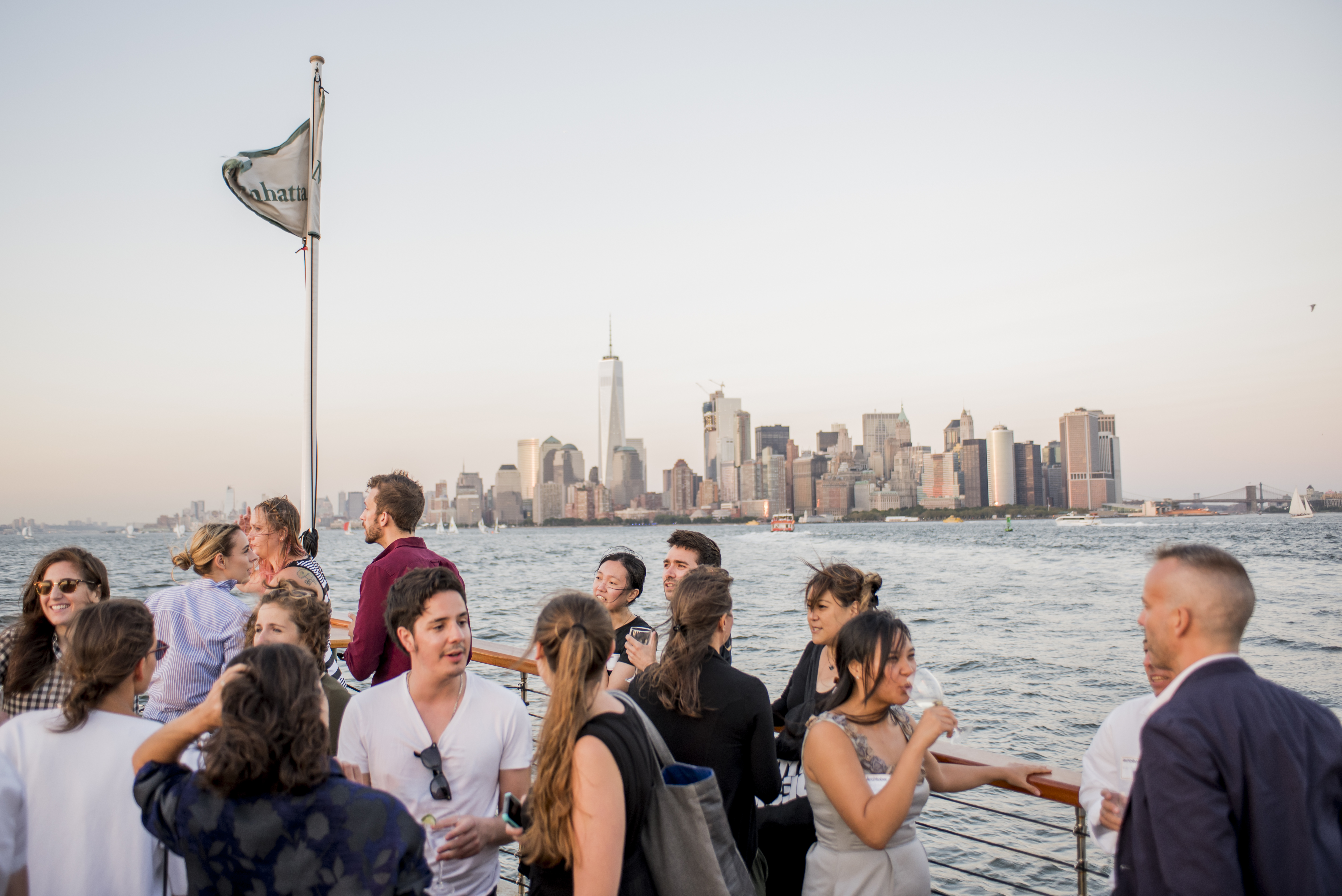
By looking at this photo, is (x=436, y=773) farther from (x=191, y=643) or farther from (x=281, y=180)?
(x=281, y=180)

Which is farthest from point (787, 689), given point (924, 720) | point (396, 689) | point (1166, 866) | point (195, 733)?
point (195, 733)

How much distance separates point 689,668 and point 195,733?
54.4 inches

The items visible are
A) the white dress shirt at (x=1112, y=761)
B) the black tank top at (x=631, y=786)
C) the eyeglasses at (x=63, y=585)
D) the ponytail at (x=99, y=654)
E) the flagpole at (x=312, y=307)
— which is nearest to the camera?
the black tank top at (x=631, y=786)

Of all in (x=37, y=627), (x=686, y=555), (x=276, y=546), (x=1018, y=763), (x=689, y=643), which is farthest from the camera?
(x=276, y=546)

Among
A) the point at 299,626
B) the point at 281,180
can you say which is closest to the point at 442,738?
the point at 299,626

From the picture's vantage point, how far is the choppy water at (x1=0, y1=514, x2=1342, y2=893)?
1271 centimetres

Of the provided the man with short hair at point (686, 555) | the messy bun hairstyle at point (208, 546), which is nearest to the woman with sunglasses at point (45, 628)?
the messy bun hairstyle at point (208, 546)

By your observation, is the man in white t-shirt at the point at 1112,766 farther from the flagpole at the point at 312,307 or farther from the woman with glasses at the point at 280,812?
the flagpole at the point at 312,307

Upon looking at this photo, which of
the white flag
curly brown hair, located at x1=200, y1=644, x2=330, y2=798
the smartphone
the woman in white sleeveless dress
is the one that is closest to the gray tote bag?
the smartphone

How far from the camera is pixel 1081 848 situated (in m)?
2.61

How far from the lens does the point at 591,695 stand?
1933mm

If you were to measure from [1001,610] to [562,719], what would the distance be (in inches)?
1144

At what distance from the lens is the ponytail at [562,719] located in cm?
189

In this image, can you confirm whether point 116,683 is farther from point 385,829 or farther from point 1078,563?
point 1078,563
